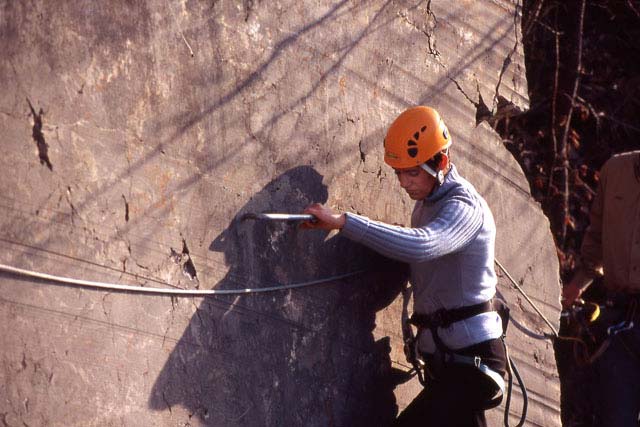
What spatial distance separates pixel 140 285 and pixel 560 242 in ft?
13.0

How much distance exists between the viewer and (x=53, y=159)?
9.41 feet

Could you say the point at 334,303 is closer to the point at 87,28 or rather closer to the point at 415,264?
the point at 415,264

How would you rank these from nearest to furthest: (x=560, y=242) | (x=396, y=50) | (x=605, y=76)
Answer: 1. (x=396, y=50)
2. (x=560, y=242)
3. (x=605, y=76)

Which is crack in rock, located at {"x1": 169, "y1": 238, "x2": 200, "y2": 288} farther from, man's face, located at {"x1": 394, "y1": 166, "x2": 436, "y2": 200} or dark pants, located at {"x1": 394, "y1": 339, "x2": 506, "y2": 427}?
dark pants, located at {"x1": 394, "y1": 339, "x2": 506, "y2": 427}

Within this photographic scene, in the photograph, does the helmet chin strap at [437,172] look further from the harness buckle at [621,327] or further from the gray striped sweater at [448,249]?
the harness buckle at [621,327]

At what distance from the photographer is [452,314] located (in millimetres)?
3504

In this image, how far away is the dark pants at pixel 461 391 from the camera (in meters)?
3.49

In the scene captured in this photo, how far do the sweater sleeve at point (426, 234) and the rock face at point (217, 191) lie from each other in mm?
347

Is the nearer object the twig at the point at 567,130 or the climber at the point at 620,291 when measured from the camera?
the climber at the point at 620,291

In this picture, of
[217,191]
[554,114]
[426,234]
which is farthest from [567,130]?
[217,191]

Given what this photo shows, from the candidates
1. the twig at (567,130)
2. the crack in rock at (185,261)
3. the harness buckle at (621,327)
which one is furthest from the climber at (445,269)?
the twig at (567,130)

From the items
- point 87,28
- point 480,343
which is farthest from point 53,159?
point 480,343

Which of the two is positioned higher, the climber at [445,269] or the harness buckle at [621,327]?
the climber at [445,269]

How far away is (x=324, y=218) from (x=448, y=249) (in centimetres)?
46
